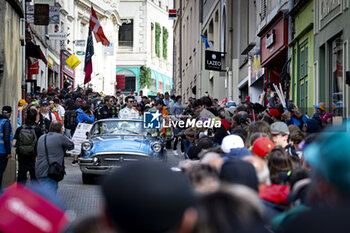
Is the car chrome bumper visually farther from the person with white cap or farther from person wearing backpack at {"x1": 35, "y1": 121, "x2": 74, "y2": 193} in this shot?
the person with white cap

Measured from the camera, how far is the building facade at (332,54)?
39.9 ft

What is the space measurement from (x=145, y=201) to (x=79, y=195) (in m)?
10.3

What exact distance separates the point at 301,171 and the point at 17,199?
323cm

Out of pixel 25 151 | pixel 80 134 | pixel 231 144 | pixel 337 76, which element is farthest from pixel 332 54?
pixel 231 144

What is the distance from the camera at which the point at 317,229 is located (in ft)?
7.54

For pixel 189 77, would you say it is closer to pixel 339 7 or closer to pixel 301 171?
pixel 339 7

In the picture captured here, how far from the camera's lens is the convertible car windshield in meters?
14.9

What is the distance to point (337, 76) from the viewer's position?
513 inches

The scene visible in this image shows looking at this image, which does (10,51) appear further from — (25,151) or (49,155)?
(49,155)

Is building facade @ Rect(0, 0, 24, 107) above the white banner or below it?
above

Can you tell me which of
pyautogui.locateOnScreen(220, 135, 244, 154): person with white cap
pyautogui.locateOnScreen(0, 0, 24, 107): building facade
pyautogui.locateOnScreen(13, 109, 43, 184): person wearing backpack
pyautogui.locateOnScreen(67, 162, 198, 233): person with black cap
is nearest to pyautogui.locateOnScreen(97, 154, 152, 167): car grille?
pyautogui.locateOnScreen(13, 109, 43, 184): person wearing backpack

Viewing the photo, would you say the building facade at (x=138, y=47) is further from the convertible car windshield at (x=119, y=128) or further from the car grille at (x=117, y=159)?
the car grille at (x=117, y=159)

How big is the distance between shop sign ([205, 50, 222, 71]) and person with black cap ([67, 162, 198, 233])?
90.3ft

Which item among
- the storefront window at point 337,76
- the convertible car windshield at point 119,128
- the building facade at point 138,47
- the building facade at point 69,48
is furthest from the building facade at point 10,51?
the building facade at point 138,47
